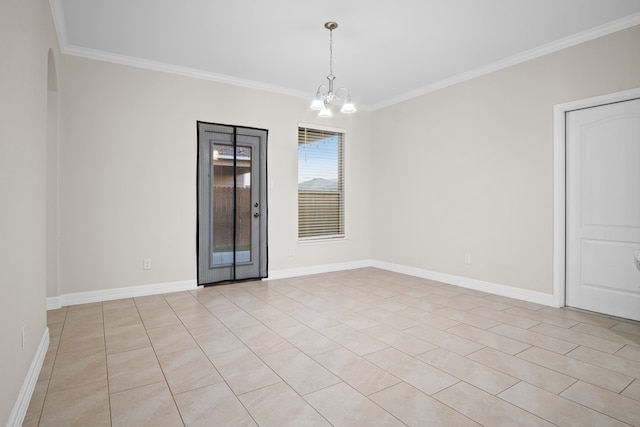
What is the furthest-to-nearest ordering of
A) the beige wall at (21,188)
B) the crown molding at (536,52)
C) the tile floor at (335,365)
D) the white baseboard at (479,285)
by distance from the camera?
1. the white baseboard at (479,285)
2. the crown molding at (536,52)
3. the tile floor at (335,365)
4. the beige wall at (21,188)

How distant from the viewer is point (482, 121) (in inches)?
181

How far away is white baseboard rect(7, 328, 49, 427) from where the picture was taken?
1786 millimetres

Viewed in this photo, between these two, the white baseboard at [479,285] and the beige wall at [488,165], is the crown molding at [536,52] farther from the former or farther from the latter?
the white baseboard at [479,285]

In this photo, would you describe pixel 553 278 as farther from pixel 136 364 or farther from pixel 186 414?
pixel 136 364

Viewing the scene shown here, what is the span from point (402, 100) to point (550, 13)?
8.60 feet

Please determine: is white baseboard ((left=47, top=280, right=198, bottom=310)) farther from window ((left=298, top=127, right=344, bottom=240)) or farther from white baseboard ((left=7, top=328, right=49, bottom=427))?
window ((left=298, top=127, right=344, bottom=240))

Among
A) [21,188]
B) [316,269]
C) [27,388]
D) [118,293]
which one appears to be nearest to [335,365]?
[27,388]

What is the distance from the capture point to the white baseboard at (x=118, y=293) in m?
3.92

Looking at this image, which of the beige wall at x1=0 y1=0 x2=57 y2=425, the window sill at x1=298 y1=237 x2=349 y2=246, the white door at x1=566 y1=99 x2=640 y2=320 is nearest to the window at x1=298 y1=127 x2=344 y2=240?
the window sill at x1=298 y1=237 x2=349 y2=246

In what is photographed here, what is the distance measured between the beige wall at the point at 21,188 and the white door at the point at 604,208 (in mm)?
4743

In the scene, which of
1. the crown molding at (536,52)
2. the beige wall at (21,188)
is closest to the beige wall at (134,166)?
the beige wall at (21,188)

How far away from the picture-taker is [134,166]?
171 inches

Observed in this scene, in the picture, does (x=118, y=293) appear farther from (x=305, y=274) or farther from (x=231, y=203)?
(x=305, y=274)

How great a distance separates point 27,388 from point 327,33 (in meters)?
3.73
